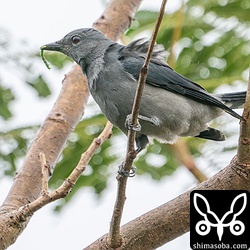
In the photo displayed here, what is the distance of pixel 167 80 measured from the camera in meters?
4.07

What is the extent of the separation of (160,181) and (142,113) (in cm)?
147

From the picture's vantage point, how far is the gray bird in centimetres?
393

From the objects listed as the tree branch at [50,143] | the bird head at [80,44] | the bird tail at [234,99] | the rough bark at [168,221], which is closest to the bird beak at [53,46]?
the bird head at [80,44]

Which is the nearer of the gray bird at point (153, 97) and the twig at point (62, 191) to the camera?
the twig at point (62, 191)

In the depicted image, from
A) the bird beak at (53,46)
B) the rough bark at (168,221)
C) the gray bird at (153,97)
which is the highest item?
the bird beak at (53,46)

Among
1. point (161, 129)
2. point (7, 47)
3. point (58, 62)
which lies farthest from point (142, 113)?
point (58, 62)

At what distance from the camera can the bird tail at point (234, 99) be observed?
4188mm

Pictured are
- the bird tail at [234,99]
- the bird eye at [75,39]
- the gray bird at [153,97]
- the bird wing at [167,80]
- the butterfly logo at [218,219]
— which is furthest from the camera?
the bird eye at [75,39]

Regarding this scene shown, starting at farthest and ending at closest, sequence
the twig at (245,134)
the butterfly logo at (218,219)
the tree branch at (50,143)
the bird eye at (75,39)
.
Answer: the bird eye at (75,39)
the tree branch at (50,143)
the butterfly logo at (218,219)
the twig at (245,134)

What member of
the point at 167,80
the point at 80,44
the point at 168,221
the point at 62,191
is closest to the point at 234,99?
the point at 167,80

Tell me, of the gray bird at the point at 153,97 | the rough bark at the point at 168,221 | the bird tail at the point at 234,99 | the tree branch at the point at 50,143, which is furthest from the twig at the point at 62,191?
the bird tail at the point at 234,99

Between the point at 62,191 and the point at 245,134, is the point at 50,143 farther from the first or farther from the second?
the point at 245,134

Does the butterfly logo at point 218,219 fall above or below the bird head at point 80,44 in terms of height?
below

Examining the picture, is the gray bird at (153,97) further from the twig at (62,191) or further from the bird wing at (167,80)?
the twig at (62,191)
